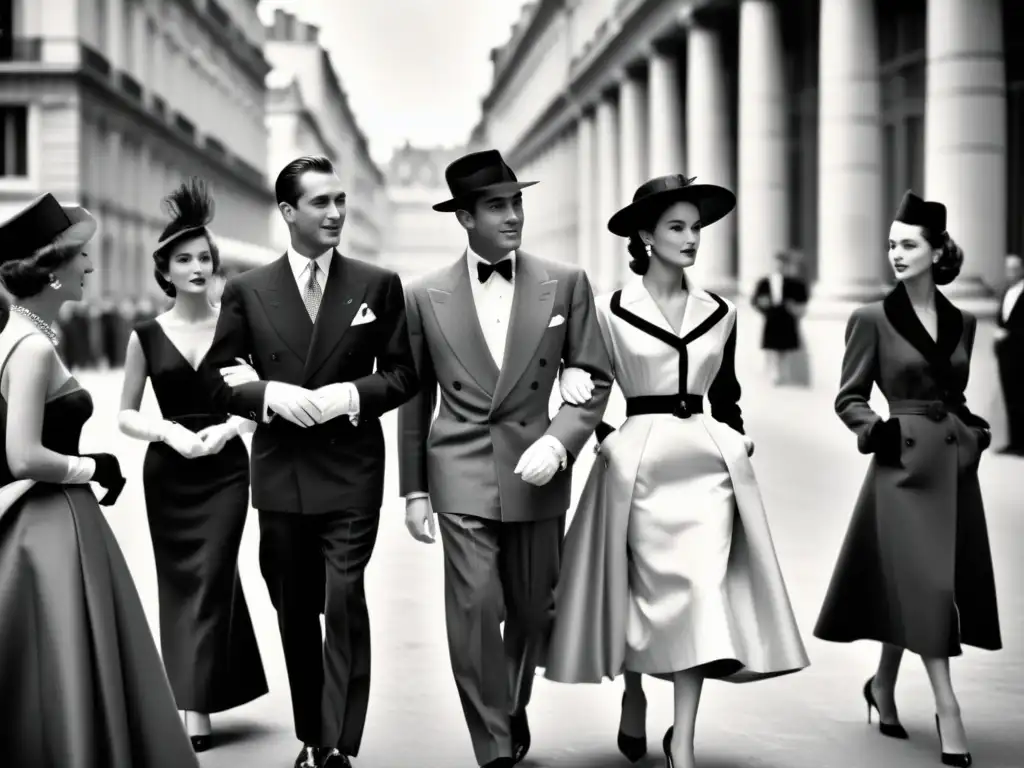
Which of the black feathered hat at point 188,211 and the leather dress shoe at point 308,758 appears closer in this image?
the leather dress shoe at point 308,758

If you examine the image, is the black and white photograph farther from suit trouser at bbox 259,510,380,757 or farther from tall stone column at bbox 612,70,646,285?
tall stone column at bbox 612,70,646,285

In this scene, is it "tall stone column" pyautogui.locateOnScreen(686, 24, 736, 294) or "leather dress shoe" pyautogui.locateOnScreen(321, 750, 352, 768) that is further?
"tall stone column" pyautogui.locateOnScreen(686, 24, 736, 294)

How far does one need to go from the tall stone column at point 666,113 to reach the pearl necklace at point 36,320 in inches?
1248

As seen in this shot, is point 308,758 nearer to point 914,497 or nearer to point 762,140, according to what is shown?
point 914,497

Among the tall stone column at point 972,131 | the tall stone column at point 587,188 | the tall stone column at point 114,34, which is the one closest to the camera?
the tall stone column at point 972,131

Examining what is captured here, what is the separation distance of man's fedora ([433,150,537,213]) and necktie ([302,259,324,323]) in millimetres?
504

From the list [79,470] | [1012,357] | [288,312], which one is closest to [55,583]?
[79,470]

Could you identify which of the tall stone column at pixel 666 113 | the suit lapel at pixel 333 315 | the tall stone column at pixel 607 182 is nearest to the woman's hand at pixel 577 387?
the suit lapel at pixel 333 315

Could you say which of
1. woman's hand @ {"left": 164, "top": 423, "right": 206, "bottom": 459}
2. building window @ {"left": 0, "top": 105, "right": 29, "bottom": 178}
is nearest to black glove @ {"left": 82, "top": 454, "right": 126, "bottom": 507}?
woman's hand @ {"left": 164, "top": 423, "right": 206, "bottom": 459}

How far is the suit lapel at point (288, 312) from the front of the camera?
220 inches

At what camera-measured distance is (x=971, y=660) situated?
23.5ft

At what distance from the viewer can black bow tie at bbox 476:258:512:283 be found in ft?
18.6

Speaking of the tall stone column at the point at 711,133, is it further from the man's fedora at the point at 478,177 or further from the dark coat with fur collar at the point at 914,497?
the man's fedora at the point at 478,177

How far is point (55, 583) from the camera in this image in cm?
439
